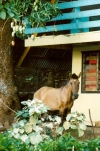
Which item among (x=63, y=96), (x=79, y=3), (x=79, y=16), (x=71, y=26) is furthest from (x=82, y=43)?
(x=63, y=96)

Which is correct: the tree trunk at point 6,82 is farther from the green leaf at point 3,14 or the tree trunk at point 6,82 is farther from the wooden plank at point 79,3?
the green leaf at point 3,14

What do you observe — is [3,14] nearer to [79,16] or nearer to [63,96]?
[63,96]

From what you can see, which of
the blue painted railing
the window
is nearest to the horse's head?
the blue painted railing

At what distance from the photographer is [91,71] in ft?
50.1

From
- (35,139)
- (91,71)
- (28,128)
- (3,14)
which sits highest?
(3,14)

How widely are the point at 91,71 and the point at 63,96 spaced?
2.91 meters

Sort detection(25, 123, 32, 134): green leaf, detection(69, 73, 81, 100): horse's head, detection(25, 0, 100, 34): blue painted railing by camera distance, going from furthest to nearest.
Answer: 1. detection(25, 0, 100, 34): blue painted railing
2. detection(69, 73, 81, 100): horse's head
3. detection(25, 123, 32, 134): green leaf

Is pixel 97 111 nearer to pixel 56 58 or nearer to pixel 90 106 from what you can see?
pixel 90 106

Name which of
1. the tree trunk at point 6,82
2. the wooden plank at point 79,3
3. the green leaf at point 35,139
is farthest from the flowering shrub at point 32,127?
the wooden plank at point 79,3

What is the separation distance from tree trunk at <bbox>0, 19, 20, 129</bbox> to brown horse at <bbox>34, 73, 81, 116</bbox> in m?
1.29

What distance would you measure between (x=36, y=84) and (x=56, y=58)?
1.43 metres

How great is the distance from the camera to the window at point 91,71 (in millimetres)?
15062

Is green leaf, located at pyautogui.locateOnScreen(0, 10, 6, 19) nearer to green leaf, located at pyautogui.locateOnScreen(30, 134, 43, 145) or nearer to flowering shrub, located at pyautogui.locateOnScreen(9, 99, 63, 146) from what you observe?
flowering shrub, located at pyautogui.locateOnScreen(9, 99, 63, 146)

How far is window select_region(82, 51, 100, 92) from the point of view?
15.1 metres
